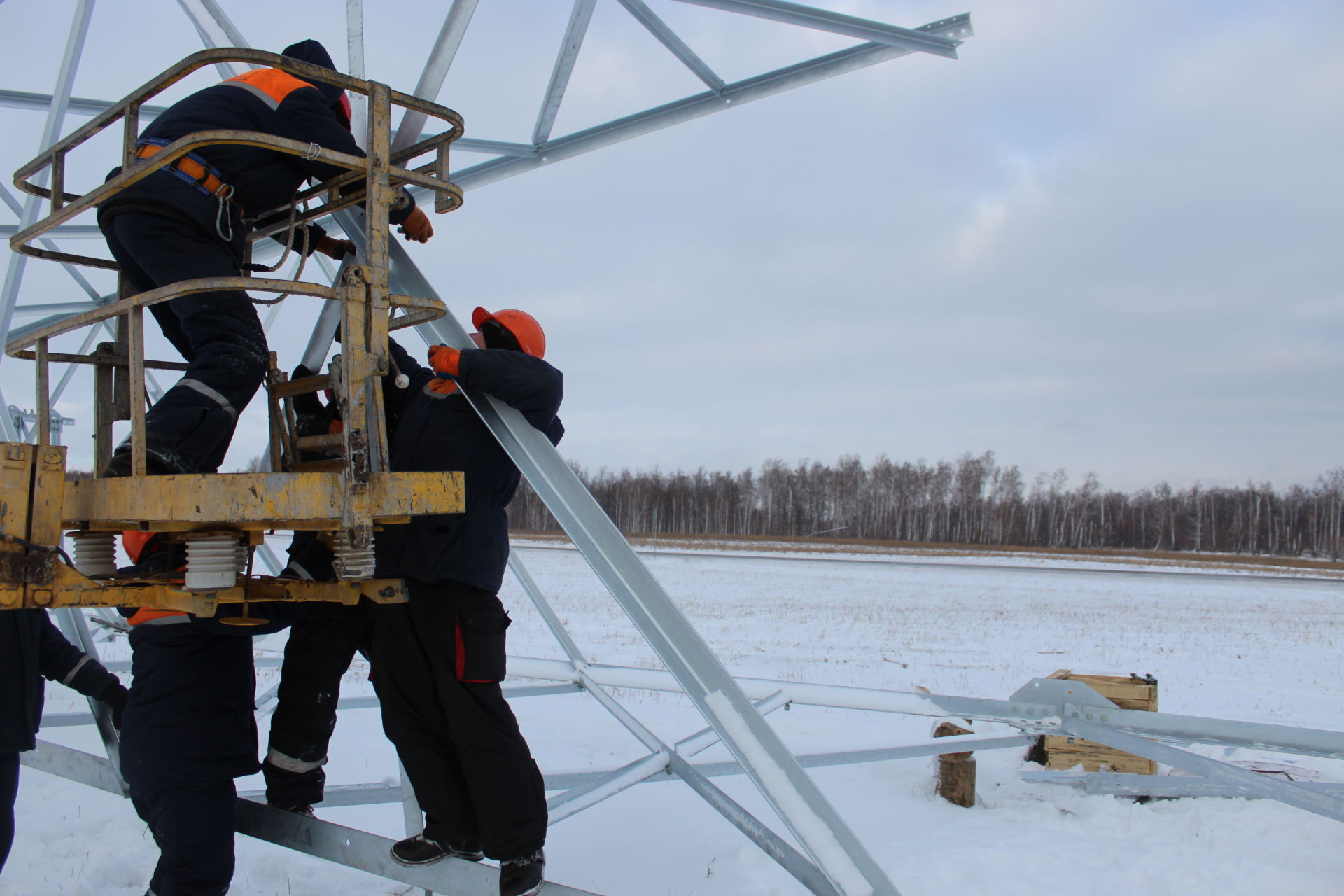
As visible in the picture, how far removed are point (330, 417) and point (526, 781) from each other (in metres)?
1.50

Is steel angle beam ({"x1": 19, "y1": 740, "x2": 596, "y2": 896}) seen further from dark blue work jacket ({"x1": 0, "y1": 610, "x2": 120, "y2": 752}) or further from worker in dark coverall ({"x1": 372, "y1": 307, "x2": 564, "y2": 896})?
dark blue work jacket ({"x1": 0, "y1": 610, "x2": 120, "y2": 752})

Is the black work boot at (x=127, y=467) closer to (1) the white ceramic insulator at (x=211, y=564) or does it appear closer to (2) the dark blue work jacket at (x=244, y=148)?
(1) the white ceramic insulator at (x=211, y=564)

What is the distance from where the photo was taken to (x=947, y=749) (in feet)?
15.5

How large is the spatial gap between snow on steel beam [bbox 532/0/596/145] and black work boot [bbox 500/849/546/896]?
11.6 feet

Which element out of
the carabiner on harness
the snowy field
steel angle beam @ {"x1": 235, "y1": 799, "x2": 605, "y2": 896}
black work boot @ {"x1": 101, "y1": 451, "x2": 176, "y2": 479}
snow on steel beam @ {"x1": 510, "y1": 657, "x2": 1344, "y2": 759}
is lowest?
the snowy field

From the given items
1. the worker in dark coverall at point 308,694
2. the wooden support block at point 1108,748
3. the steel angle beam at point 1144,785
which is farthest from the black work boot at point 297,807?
the wooden support block at point 1108,748

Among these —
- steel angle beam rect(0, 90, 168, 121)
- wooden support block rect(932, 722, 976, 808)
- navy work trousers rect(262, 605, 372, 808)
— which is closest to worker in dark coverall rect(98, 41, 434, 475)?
navy work trousers rect(262, 605, 372, 808)

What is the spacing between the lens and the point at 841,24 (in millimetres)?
3387

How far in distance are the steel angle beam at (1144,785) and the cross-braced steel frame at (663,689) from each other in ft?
0.12

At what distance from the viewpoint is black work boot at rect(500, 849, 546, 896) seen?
269 centimetres

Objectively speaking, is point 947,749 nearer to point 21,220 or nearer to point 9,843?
point 9,843

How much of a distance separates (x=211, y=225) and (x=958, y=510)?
76.9m

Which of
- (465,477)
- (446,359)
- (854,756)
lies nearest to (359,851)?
(465,477)

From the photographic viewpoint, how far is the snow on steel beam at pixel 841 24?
334cm
